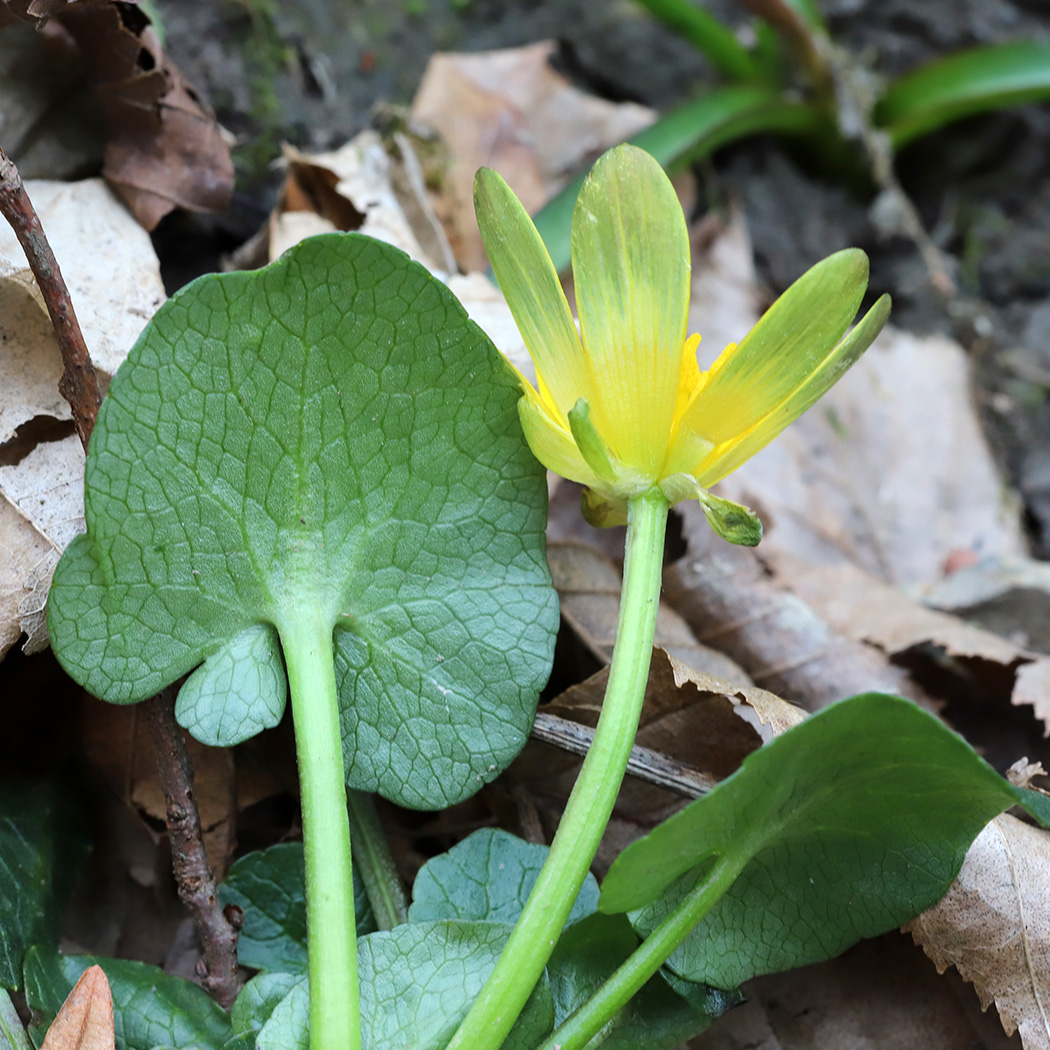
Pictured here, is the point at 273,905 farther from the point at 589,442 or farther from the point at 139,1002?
the point at 589,442

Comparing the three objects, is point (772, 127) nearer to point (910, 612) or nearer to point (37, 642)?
point (910, 612)

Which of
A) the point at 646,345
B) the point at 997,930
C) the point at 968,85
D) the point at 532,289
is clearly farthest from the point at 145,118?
the point at 968,85

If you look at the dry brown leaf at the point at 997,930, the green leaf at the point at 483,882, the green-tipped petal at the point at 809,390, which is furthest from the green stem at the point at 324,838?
the dry brown leaf at the point at 997,930

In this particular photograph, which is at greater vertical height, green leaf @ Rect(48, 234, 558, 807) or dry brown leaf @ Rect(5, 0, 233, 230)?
dry brown leaf @ Rect(5, 0, 233, 230)

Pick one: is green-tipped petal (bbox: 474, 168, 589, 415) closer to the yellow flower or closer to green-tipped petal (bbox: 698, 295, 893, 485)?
the yellow flower

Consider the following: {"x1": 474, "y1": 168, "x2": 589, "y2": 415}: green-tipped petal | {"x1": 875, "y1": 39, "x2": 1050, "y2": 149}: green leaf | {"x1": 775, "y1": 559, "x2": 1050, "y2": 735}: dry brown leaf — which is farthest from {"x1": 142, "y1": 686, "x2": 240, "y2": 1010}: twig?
{"x1": 875, "y1": 39, "x2": 1050, "y2": 149}: green leaf

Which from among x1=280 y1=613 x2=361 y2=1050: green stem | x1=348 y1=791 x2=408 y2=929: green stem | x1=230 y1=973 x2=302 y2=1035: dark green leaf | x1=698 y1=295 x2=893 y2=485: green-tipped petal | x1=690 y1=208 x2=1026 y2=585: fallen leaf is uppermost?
x1=698 y1=295 x2=893 y2=485: green-tipped petal

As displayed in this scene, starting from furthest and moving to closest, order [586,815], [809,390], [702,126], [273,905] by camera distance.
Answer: [702,126] → [273,905] → [809,390] → [586,815]
